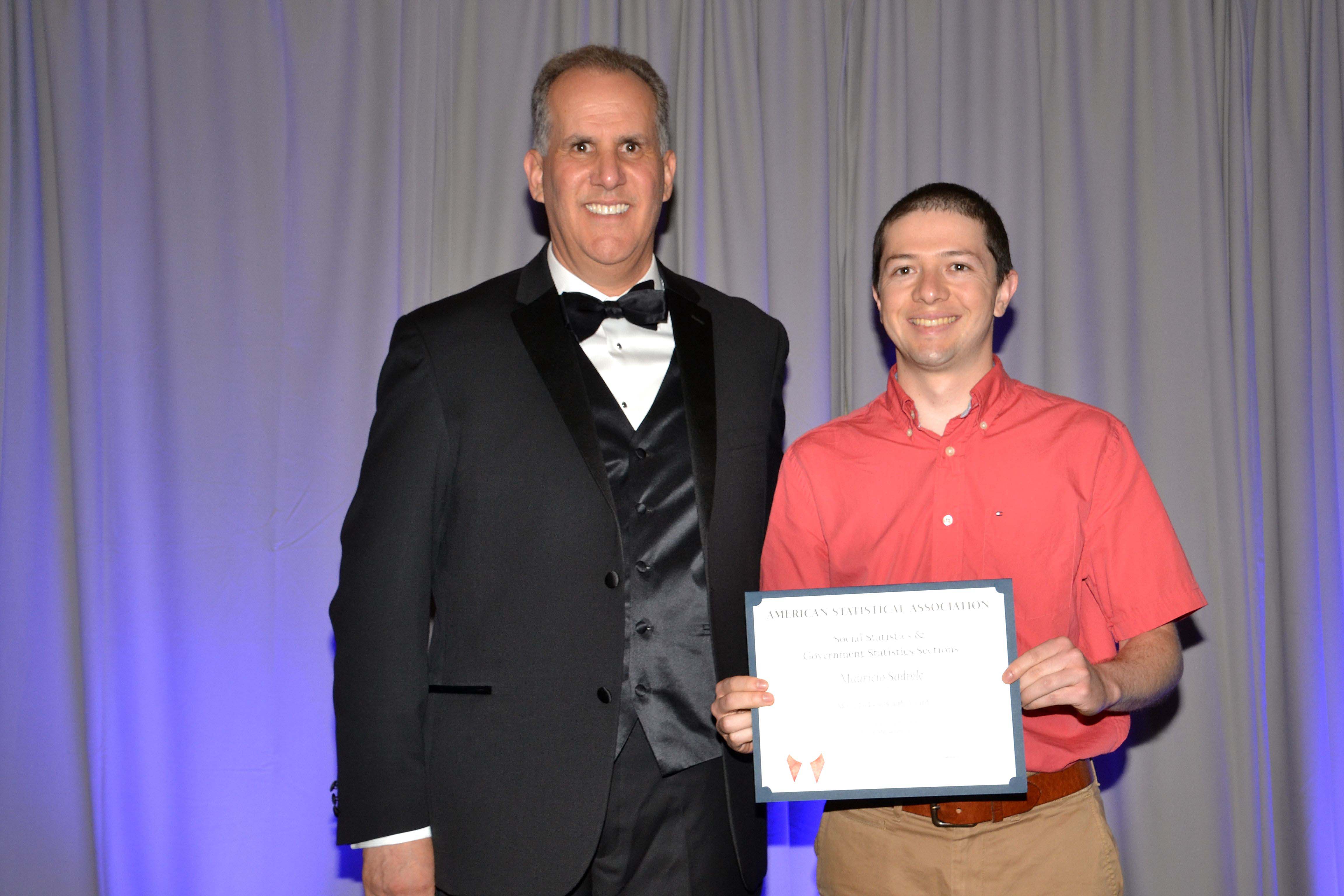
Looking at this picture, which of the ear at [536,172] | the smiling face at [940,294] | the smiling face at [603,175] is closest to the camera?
the smiling face at [940,294]

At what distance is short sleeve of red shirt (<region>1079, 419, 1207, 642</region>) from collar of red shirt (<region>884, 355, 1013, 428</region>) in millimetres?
253

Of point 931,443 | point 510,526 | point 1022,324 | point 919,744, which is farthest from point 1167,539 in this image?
point 1022,324

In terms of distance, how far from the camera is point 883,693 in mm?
1843

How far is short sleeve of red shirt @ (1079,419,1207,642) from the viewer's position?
2.04 m

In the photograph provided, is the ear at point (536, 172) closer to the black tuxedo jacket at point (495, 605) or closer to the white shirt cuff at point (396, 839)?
the black tuxedo jacket at point (495, 605)

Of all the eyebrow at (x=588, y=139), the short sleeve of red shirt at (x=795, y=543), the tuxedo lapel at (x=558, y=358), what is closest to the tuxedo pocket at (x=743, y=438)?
the short sleeve of red shirt at (x=795, y=543)

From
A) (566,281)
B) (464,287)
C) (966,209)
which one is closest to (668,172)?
(566,281)

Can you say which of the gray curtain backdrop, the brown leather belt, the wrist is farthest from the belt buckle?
the gray curtain backdrop

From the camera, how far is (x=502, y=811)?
1973 mm

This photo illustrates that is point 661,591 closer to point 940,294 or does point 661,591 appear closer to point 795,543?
point 795,543

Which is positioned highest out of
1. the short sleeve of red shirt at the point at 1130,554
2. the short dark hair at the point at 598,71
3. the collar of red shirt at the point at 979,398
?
the short dark hair at the point at 598,71

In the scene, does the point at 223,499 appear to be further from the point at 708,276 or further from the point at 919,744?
the point at 919,744

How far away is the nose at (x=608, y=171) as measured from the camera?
7.44 feet

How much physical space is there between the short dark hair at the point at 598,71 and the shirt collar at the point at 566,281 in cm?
26
